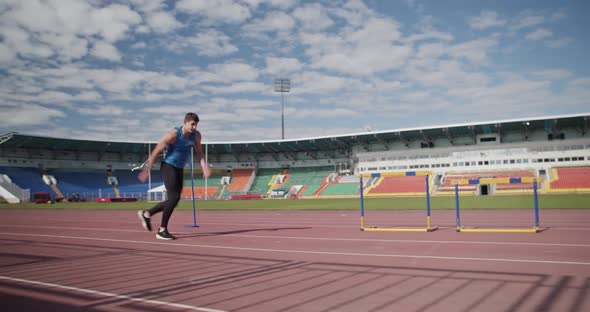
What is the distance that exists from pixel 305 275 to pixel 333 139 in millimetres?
61148

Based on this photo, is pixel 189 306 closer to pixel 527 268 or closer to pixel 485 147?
pixel 527 268

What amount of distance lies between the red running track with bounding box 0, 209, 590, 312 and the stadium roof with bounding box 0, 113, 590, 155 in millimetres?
51469

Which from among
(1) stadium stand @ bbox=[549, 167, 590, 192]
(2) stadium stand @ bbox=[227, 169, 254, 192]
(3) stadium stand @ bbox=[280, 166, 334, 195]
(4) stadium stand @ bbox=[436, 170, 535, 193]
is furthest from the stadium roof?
(1) stadium stand @ bbox=[549, 167, 590, 192]

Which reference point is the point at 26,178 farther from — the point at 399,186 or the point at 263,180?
the point at 399,186

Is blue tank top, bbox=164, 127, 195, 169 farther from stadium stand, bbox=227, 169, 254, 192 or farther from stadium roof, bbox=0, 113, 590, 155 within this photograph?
stadium stand, bbox=227, 169, 254, 192

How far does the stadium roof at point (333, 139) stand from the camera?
52.2m

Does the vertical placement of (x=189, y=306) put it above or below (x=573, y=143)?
below

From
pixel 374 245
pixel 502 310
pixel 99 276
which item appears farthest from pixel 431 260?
pixel 99 276

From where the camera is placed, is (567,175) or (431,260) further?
(567,175)

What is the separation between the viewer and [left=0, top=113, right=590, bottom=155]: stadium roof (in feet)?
171

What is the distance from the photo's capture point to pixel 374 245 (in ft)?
23.1

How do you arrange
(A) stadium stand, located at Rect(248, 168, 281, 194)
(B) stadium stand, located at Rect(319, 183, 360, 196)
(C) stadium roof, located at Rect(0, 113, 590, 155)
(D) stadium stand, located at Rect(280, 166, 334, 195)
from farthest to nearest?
(A) stadium stand, located at Rect(248, 168, 281, 194) < (D) stadium stand, located at Rect(280, 166, 334, 195) < (B) stadium stand, located at Rect(319, 183, 360, 196) < (C) stadium roof, located at Rect(0, 113, 590, 155)

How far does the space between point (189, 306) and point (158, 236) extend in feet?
17.2

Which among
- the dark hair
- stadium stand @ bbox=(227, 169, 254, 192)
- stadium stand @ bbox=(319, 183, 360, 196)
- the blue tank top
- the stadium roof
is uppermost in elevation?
the stadium roof
